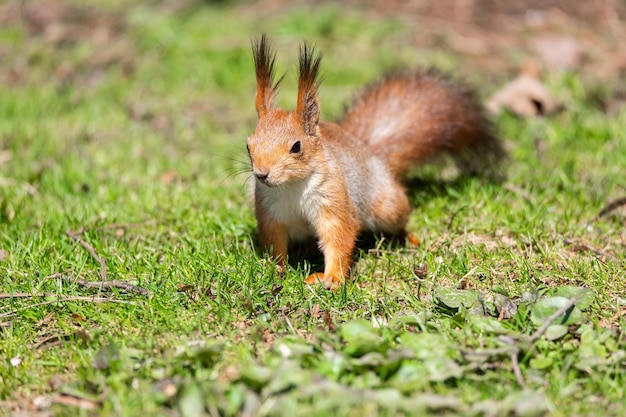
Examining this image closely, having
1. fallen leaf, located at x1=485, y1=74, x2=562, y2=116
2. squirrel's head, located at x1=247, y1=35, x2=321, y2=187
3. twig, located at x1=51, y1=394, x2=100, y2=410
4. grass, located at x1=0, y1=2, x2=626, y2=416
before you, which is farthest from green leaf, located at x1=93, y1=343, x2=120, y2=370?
fallen leaf, located at x1=485, y1=74, x2=562, y2=116

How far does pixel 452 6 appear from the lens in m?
6.44

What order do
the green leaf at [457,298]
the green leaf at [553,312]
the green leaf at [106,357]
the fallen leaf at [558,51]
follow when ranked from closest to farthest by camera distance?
the green leaf at [106,357] < the green leaf at [553,312] < the green leaf at [457,298] < the fallen leaf at [558,51]

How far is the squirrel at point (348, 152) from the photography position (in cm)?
275

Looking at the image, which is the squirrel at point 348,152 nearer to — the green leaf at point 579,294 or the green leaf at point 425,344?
the green leaf at point 425,344

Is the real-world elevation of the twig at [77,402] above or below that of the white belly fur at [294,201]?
below

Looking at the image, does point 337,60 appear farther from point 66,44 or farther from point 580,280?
point 580,280

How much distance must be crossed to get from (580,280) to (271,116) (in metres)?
1.23

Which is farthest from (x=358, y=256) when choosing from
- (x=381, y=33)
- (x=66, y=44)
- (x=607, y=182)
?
(x=66, y=44)

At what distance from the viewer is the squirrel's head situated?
2.64 m

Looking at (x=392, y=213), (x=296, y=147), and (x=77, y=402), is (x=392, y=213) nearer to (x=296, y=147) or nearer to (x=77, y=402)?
(x=296, y=147)

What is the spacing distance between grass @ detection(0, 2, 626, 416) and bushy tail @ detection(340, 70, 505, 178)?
180 mm

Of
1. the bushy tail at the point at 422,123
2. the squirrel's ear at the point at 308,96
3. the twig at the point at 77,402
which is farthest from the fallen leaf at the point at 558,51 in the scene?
the twig at the point at 77,402

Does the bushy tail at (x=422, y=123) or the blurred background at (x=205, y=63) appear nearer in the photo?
the bushy tail at (x=422, y=123)

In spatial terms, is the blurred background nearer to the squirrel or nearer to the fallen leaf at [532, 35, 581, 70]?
the fallen leaf at [532, 35, 581, 70]
